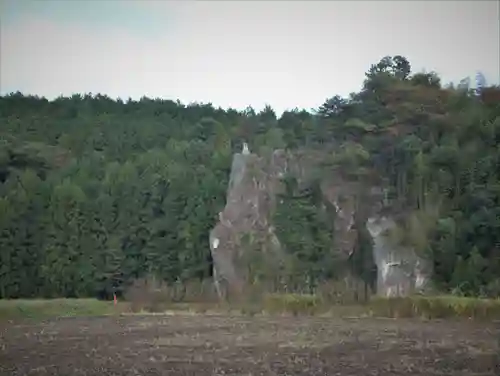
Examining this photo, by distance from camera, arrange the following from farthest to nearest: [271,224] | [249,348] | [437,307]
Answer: [271,224] < [437,307] < [249,348]

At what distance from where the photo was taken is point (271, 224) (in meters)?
14.1

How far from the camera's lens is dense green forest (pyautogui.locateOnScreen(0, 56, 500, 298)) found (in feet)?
31.7

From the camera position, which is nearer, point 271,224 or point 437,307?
point 437,307

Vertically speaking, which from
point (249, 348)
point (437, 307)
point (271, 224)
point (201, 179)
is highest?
point (201, 179)

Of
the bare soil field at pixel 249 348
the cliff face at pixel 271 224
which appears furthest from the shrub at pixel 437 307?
the cliff face at pixel 271 224

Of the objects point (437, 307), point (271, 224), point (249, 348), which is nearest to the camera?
point (249, 348)

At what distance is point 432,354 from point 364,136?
6.46 m

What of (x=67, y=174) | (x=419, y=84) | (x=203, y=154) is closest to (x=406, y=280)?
(x=419, y=84)

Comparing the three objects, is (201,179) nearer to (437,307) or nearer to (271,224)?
(271,224)

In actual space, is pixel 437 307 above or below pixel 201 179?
below

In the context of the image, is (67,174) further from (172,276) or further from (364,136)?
(364,136)

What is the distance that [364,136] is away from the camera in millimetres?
12570

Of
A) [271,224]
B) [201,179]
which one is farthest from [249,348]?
[201,179]

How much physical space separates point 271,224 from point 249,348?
7342mm
